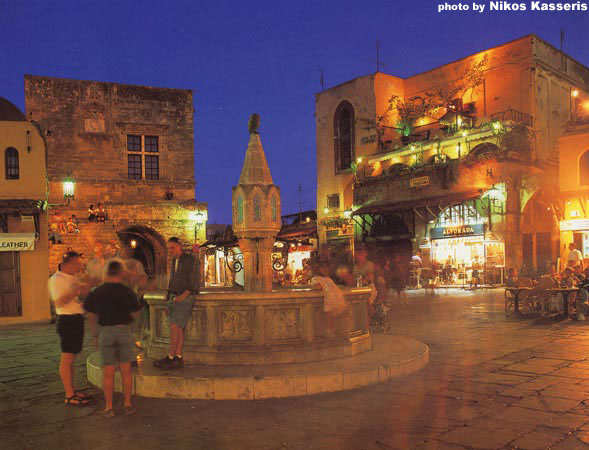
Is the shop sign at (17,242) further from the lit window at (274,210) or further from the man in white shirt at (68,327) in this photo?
the man in white shirt at (68,327)

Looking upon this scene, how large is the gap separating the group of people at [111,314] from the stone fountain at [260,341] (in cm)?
35

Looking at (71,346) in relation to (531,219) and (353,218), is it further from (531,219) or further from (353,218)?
(353,218)

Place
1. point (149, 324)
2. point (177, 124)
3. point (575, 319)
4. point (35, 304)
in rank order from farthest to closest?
point (177, 124) < point (35, 304) < point (575, 319) < point (149, 324)

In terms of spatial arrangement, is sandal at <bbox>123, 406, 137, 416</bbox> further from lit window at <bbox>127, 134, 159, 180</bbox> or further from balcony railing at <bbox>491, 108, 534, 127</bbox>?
balcony railing at <bbox>491, 108, 534, 127</bbox>

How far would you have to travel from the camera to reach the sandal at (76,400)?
6.15m

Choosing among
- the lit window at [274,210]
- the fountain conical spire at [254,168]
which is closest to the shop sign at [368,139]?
the fountain conical spire at [254,168]

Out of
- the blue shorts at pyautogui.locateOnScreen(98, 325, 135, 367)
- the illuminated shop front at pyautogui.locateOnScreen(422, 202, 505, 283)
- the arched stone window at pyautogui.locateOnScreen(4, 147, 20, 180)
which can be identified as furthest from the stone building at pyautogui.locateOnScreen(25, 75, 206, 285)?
the blue shorts at pyautogui.locateOnScreen(98, 325, 135, 367)

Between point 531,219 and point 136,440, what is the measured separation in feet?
81.4

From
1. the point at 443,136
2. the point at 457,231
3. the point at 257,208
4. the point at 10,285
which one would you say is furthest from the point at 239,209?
the point at 443,136

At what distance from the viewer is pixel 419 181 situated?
93.8 feet

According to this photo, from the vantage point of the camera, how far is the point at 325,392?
21.4 feet

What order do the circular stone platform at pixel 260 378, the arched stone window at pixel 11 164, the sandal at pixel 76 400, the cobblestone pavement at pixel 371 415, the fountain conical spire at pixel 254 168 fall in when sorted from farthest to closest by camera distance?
1. the arched stone window at pixel 11 164
2. the fountain conical spire at pixel 254 168
3. the circular stone platform at pixel 260 378
4. the sandal at pixel 76 400
5. the cobblestone pavement at pixel 371 415

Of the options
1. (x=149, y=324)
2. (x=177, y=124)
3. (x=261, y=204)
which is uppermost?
(x=177, y=124)

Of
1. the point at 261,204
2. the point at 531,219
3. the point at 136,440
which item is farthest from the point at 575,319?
the point at 531,219
